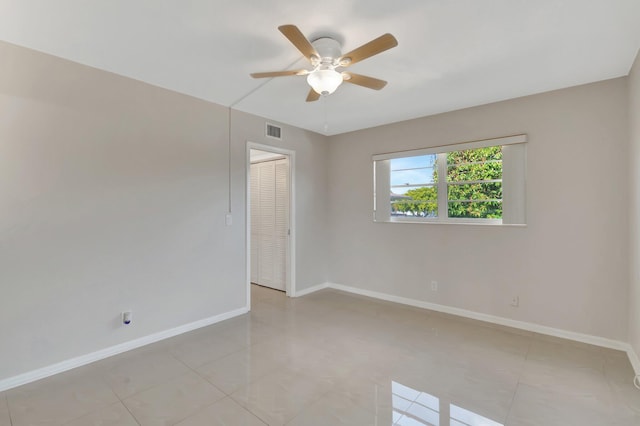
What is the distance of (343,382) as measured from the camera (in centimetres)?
226

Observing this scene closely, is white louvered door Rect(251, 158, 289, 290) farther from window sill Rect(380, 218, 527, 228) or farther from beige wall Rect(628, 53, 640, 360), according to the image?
beige wall Rect(628, 53, 640, 360)

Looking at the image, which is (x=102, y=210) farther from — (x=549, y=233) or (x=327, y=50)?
(x=549, y=233)

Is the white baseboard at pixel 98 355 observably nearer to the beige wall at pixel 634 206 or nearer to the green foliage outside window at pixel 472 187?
the green foliage outside window at pixel 472 187

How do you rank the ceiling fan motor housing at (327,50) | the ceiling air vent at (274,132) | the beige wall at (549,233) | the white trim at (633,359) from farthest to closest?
the ceiling air vent at (274,132)
the beige wall at (549,233)
the white trim at (633,359)
the ceiling fan motor housing at (327,50)

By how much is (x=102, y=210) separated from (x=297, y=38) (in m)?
2.19

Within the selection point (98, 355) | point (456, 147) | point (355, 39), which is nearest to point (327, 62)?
point (355, 39)

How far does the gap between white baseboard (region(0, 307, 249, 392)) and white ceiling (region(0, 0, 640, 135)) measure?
2434 millimetres

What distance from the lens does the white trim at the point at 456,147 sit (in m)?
3.22

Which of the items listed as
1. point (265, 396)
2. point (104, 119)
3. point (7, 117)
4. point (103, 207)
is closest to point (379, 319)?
point (265, 396)

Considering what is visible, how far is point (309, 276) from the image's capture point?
4672 millimetres

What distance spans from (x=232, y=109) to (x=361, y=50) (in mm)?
2164

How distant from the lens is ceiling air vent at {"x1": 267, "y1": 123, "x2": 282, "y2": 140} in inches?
159

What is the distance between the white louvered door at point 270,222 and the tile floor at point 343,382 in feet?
5.14

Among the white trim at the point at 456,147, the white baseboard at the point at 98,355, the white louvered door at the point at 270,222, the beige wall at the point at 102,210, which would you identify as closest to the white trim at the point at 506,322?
the white louvered door at the point at 270,222
